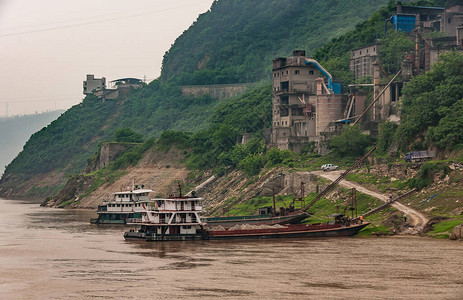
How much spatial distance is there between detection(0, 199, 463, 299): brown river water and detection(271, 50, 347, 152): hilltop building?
42638 millimetres

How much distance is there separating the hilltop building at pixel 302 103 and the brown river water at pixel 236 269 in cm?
4264

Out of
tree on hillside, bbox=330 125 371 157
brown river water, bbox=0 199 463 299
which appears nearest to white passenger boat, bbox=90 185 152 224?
brown river water, bbox=0 199 463 299

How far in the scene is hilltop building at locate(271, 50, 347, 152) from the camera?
125938 mm

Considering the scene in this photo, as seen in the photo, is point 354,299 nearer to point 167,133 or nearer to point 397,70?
point 397,70

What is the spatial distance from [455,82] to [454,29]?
3261cm

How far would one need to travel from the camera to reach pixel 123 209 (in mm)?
125625

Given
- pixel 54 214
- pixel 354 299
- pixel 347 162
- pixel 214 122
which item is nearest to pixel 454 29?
pixel 347 162

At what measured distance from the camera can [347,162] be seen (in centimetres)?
11750

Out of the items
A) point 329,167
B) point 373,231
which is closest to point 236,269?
point 373,231

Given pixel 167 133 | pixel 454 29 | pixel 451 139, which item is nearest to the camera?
pixel 451 139

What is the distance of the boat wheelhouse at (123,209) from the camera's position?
125 metres

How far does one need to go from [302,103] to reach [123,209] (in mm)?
35309

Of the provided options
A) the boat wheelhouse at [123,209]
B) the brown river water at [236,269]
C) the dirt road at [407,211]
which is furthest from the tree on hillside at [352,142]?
the brown river water at [236,269]

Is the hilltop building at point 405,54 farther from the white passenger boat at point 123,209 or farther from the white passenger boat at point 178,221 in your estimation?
the white passenger boat at point 178,221
